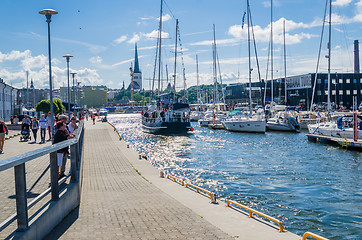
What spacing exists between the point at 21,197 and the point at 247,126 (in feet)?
148

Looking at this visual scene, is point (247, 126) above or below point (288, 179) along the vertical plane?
above

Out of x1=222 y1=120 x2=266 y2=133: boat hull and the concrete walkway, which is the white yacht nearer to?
x1=222 y1=120 x2=266 y2=133: boat hull

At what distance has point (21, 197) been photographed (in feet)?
15.7

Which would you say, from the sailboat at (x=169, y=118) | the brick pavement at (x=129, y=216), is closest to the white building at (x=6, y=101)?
the sailboat at (x=169, y=118)

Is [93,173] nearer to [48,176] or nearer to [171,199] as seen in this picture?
[171,199]

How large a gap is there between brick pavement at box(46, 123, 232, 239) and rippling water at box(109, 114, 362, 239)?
12.9 feet

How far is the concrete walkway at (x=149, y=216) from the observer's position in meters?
6.50

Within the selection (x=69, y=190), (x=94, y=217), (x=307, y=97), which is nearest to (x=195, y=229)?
(x=94, y=217)

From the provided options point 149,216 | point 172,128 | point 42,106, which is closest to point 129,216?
point 149,216

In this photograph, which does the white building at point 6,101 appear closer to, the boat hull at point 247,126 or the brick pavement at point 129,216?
the boat hull at point 247,126

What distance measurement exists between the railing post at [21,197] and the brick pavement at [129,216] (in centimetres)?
119

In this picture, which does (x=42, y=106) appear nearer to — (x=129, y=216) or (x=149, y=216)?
(x=129, y=216)

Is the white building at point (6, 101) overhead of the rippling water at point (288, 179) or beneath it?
overhead

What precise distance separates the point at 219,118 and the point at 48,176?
193 feet
